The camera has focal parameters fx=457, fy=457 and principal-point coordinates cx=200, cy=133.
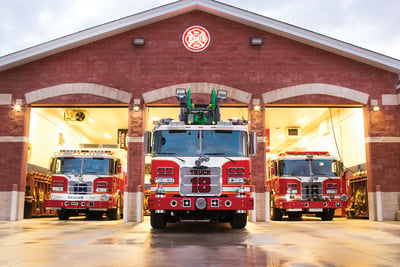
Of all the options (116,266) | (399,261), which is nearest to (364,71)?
(399,261)

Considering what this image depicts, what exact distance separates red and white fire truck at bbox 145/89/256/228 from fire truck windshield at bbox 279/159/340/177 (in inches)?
269

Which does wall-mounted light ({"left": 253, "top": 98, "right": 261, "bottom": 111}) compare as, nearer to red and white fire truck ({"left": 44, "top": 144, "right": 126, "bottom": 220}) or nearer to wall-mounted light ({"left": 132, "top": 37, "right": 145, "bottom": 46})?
wall-mounted light ({"left": 132, "top": 37, "right": 145, "bottom": 46})

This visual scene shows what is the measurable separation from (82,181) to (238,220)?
8078 mm

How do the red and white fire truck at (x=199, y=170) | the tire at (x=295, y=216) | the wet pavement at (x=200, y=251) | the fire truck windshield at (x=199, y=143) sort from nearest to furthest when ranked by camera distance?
the wet pavement at (x=200, y=251)
the red and white fire truck at (x=199, y=170)
the fire truck windshield at (x=199, y=143)
the tire at (x=295, y=216)

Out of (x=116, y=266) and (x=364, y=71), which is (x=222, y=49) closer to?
(x=364, y=71)

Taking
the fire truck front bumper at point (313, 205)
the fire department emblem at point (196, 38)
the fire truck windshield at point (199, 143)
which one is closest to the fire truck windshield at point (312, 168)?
the fire truck front bumper at point (313, 205)

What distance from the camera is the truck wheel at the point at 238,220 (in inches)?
460

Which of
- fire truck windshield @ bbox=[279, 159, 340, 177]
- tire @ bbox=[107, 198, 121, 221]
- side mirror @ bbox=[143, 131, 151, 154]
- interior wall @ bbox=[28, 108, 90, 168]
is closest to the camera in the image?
side mirror @ bbox=[143, 131, 151, 154]

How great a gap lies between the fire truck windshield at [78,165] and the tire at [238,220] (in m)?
7.78

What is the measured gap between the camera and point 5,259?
6.18m

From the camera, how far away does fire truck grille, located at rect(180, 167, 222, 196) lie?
10641 mm

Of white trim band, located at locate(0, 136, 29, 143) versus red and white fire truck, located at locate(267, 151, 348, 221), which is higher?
white trim band, located at locate(0, 136, 29, 143)

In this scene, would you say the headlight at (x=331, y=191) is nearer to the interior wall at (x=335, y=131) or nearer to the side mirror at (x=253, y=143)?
the interior wall at (x=335, y=131)

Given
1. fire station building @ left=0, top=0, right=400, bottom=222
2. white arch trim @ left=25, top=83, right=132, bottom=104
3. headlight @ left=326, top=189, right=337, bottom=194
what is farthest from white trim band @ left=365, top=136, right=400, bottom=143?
white arch trim @ left=25, top=83, right=132, bottom=104
